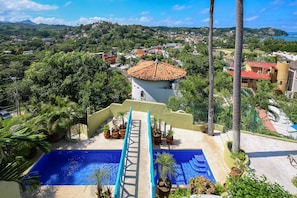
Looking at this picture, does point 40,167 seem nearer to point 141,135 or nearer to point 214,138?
point 141,135

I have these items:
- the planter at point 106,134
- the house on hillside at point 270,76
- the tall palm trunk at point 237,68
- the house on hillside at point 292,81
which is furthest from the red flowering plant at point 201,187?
the house on hillside at point 292,81

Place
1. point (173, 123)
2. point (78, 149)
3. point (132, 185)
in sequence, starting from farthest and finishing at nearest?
1. point (173, 123)
2. point (78, 149)
3. point (132, 185)

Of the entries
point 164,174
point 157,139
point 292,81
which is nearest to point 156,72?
point 157,139

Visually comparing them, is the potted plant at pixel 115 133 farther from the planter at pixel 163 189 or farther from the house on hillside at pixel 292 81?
the house on hillside at pixel 292 81

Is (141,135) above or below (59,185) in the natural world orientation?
above

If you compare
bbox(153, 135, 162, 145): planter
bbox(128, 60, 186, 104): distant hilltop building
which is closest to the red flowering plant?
bbox(153, 135, 162, 145): planter

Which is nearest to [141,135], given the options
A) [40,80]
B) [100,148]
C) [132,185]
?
[100,148]
